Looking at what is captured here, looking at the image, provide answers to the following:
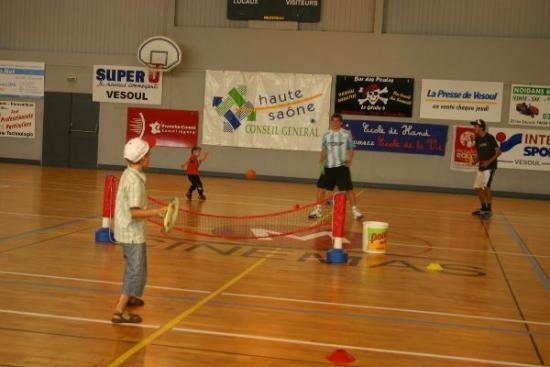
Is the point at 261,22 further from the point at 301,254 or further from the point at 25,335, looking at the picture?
the point at 25,335

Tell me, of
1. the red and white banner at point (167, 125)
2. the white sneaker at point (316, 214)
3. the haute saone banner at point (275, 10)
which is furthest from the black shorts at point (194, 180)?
the haute saone banner at point (275, 10)

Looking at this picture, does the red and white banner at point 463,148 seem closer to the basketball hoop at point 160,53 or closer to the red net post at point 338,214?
the basketball hoop at point 160,53

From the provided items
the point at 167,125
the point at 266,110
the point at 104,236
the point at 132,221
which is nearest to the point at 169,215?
the point at 132,221

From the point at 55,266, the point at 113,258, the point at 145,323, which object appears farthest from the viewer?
the point at 113,258

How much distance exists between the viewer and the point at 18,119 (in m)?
26.3

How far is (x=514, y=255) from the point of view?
1133 centimetres

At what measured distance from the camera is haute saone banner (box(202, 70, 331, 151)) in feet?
79.3

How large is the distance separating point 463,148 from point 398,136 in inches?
82.4

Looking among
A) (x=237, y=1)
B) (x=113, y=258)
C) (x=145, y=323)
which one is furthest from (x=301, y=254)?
(x=237, y=1)

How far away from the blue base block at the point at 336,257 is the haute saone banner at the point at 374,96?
14481 millimetres

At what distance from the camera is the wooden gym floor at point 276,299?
5684 mm

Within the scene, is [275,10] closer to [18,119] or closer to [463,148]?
[463,148]

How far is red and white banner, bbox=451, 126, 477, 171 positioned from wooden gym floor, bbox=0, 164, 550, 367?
9.82m

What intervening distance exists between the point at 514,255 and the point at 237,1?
15.7m
